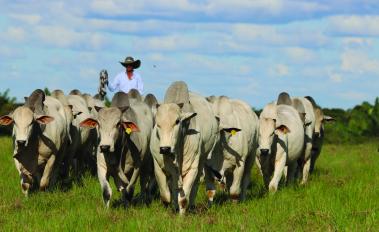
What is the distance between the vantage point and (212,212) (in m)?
10.8

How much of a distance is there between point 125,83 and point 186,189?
5127mm

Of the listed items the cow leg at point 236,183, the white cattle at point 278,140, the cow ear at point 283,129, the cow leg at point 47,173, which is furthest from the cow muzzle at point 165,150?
the cow ear at point 283,129

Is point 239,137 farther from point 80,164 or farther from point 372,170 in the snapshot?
point 372,170

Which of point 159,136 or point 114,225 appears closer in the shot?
point 114,225

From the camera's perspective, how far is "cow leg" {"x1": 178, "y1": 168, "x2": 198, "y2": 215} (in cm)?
1048

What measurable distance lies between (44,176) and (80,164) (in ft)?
12.4

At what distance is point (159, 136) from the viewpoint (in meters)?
10.4

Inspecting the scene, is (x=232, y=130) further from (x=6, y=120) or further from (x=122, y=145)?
(x=6, y=120)

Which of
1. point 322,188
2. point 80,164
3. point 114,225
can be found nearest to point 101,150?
point 114,225

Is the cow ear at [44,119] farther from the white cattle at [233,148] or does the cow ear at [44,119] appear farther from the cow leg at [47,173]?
the white cattle at [233,148]

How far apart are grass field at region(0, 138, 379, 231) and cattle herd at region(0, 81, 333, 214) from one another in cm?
43

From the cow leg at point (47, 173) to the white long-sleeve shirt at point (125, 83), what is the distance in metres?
2.42

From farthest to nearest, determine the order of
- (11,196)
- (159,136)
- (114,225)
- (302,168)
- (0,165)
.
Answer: (0,165), (302,168), (11,196), (159,136), (114,225)

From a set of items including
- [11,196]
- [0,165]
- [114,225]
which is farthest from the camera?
[0,165]
